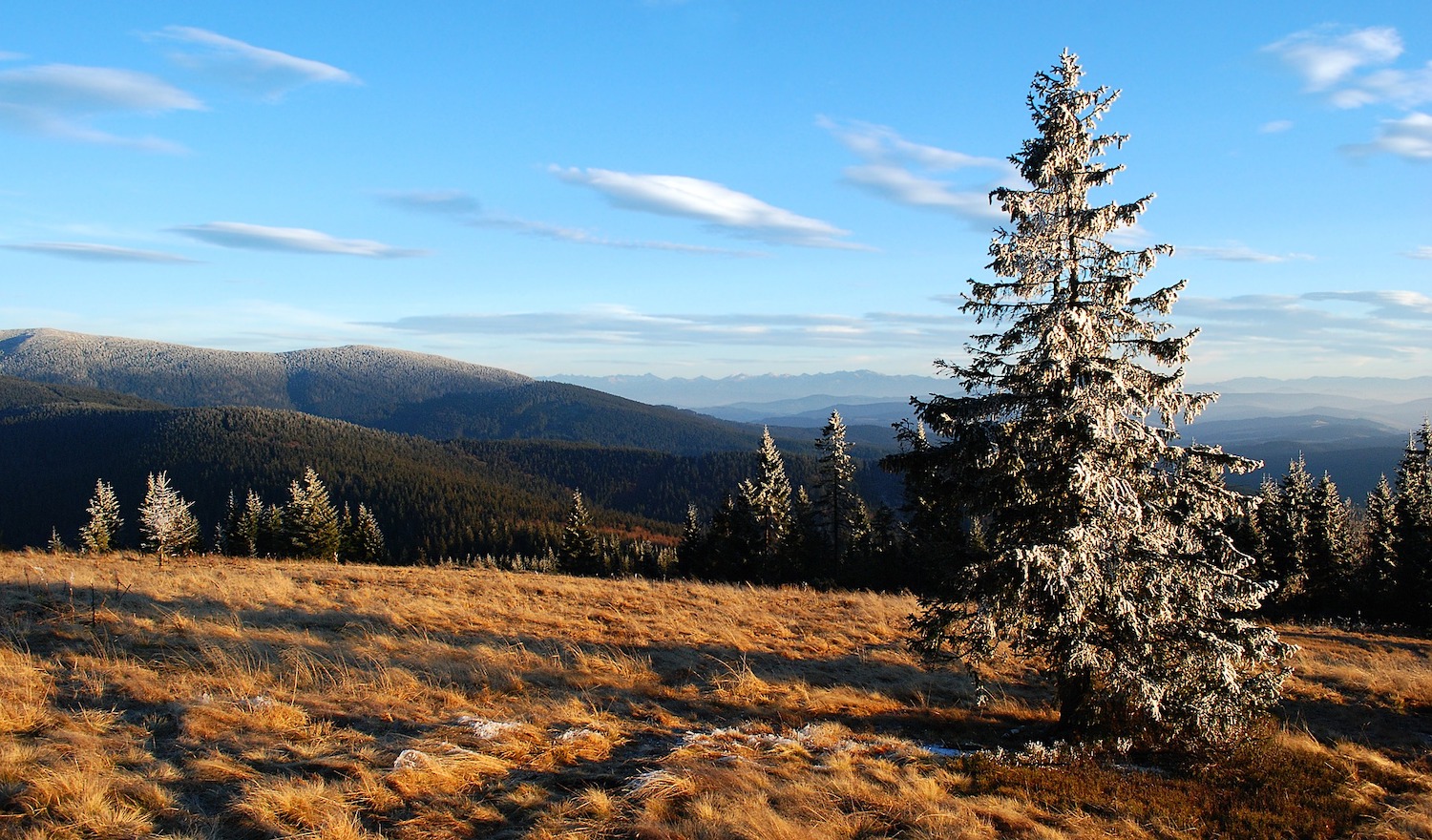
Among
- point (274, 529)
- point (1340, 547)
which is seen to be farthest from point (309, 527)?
point (1340, 547)

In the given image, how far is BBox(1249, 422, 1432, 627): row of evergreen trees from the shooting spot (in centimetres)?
3816

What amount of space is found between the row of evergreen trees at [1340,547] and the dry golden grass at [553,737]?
33.9 metres

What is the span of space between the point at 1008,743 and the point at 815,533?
36.1 meters

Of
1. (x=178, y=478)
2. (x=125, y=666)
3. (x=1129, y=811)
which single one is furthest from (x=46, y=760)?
(x=178, y=478)

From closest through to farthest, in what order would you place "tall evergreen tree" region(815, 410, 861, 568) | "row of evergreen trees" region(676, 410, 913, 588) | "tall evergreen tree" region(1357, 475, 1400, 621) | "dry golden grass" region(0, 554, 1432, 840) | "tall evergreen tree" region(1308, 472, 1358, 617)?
"dry golden grass" region(0, 554, 1432, 840) → "tall evergreen tree" region(1357, 475, 1400, 621) → "row of evergreen trees" region(676, 410, 913, 588) → "tall evergreen tree" region(815, 410, 861, 568) → "tall evergreen tree" region(1308, 472, 1358, 617)

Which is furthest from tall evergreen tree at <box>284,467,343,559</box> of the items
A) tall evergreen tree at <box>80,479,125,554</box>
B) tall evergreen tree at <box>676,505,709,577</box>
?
tall evergreen tree at <box>676,505,709,577</box>

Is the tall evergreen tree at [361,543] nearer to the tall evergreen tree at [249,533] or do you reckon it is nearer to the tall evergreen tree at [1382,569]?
the tall evergreen tree at [249,533]

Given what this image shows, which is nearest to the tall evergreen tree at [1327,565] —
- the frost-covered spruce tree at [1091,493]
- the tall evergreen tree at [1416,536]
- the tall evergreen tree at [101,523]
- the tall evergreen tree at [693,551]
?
the tall evergreen tree at [1416,536]

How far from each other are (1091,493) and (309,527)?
5810cm

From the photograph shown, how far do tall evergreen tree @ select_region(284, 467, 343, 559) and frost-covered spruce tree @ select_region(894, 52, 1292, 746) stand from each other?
5412 cm

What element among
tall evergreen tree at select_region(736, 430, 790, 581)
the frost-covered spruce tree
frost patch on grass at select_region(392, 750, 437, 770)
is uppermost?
the frost-covered spruce tree

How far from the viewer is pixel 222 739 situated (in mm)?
6555

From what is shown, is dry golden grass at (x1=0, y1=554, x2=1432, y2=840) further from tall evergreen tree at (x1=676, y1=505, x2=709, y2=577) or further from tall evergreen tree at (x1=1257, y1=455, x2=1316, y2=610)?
tall evergreen tree at (x1=1257, y1=455, x2=1316, y2=610)

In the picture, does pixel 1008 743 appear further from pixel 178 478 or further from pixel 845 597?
pixel 178 478
